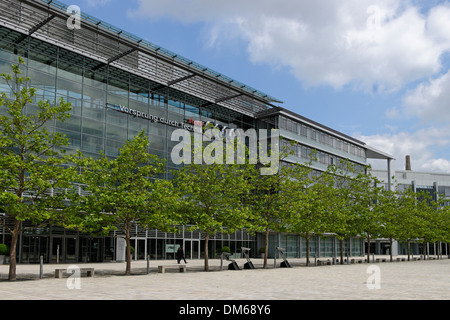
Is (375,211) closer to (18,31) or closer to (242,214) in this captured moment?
(242,214)

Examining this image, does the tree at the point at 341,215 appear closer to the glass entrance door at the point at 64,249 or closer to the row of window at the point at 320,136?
the row of window at the point at 320,136

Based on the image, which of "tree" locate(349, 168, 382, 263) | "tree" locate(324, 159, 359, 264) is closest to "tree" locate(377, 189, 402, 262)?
"tree" locate(349, 168, 382, 263)

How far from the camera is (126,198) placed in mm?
25344

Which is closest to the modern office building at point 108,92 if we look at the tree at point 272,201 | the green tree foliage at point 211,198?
the green tree foliage at point 211,198

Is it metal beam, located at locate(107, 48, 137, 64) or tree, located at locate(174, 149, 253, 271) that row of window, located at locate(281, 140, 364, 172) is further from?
tree, located at locate(174, 149, 253, 271)

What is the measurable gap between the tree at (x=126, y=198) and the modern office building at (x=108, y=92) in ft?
16.9

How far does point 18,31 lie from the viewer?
3747 centimetres

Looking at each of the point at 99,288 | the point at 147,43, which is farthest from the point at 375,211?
the point at 99,288

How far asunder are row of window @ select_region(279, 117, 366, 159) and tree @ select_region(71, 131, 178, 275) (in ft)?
118

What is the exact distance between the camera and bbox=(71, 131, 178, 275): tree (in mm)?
25719

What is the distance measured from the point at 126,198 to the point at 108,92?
70.4ft

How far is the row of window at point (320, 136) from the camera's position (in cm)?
6305

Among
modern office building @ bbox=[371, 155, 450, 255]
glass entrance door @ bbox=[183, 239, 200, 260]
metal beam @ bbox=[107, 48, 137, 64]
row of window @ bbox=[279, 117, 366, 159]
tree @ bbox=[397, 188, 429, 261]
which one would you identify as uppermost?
metal beam @ bbox=[107, 48, 137, 64]
